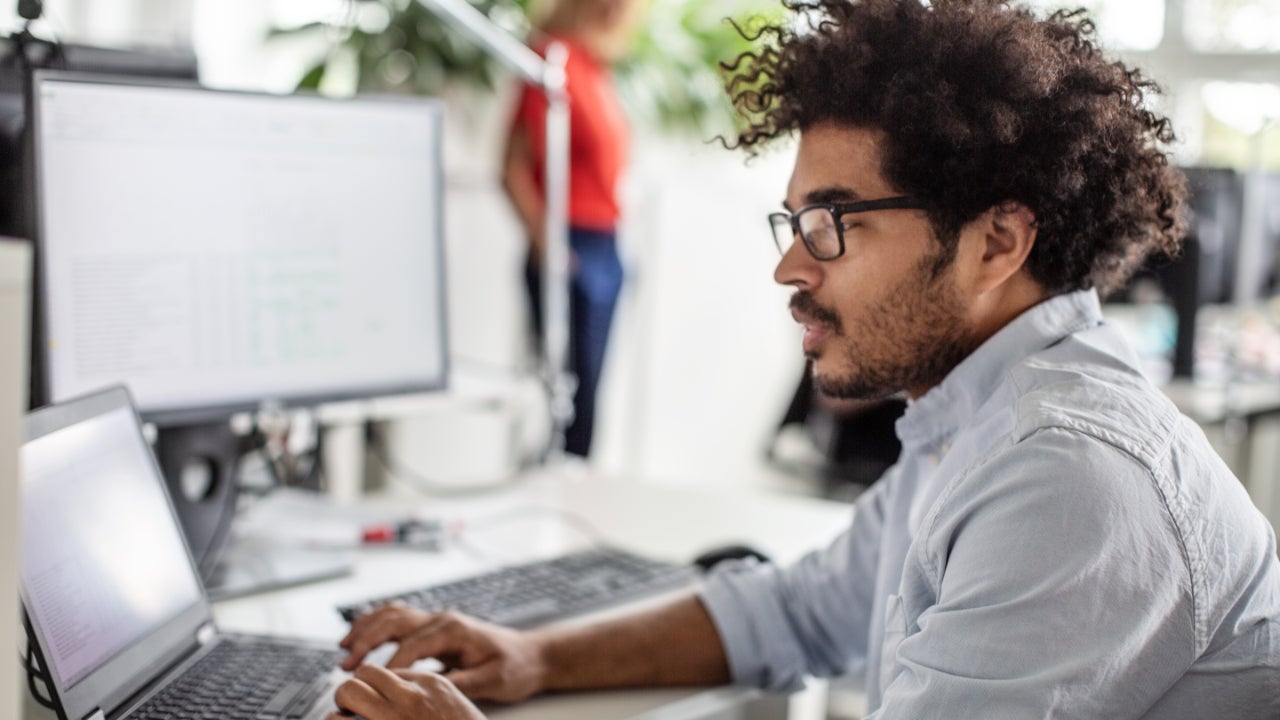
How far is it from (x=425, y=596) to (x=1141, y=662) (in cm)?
67

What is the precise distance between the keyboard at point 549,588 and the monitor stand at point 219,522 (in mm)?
155

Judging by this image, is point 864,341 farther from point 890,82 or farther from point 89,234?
point 89,234

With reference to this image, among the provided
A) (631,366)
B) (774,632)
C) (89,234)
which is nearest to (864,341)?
(774,632)

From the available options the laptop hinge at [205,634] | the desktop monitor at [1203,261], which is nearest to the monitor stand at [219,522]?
the laptop hinge at [205,634]

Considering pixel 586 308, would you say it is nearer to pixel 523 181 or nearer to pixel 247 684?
A: pixel 523 181

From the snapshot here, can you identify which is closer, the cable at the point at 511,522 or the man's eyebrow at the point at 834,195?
the man's eyebrow at the point at 834,195

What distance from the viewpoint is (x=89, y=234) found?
3.70 feet

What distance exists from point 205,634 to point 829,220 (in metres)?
0.63

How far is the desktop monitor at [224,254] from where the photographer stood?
1119mm

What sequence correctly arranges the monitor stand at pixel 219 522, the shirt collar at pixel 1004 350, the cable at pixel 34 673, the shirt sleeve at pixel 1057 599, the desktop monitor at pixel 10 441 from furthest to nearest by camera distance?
the monitor stand at pixel 219 522
the shirt collar at pixel 1004 350
the cable at pixel 34 673
the shirt sleeve at pixel 1057 599
the desktop monitor at pixel 10 441

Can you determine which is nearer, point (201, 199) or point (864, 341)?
point (864, 341)

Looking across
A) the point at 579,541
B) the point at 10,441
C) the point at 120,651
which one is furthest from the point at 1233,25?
the point at 10,441

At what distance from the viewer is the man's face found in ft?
3.11

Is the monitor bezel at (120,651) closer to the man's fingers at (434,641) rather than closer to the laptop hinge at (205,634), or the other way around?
the laptop hinge at (205,634)
